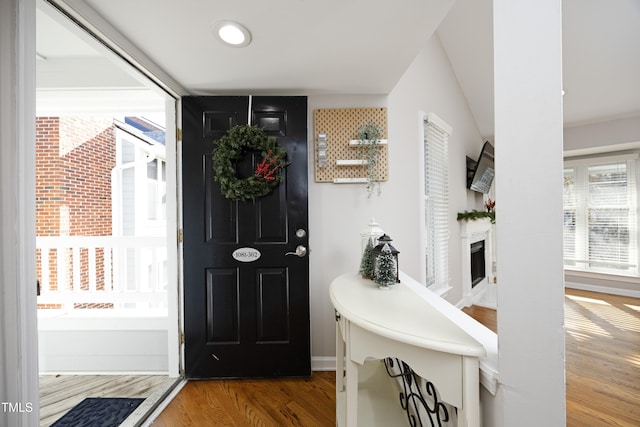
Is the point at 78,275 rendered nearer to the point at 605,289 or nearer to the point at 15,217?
the point at 15,217

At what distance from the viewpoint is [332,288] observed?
1320 millimetres

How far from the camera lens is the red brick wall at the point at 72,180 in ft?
10.8

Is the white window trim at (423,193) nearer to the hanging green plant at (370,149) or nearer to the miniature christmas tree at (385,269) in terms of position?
the hanging green plant at (370,149)

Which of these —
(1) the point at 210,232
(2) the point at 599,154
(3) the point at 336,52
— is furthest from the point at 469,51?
(1) the point at 210,232

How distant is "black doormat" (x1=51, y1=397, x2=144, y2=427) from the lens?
1.63m

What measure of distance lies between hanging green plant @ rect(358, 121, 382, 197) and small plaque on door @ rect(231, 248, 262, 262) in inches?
41.8

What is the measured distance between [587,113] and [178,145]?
5.26 meters

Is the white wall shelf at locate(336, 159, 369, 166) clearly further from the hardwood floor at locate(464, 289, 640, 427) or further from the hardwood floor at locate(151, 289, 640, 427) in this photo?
the hardwood floor at locate(464, 289, 640, 427)

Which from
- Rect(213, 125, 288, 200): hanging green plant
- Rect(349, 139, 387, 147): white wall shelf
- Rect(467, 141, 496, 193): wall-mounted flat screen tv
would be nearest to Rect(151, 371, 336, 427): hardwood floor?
Rect(213, 125, 288, 200): hanging green plant

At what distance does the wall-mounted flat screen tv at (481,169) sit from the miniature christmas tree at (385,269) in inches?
122

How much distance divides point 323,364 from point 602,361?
7.70 feet

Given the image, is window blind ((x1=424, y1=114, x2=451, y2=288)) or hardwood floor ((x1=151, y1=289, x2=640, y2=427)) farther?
window blind ((x1=424, y1=114, x2=451, y2=288))

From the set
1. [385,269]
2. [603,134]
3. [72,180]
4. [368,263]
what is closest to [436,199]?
[368,263]

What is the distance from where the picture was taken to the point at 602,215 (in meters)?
4.01
